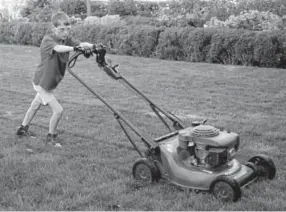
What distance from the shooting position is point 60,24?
5.08 m

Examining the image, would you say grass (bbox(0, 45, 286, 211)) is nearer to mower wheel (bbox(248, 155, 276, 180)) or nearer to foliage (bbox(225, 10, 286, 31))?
mower wheel (bbox(248, 155, 276, 180))

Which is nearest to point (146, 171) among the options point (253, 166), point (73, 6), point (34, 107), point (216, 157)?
point (216, 157)

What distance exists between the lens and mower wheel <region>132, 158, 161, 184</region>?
411 centimetres

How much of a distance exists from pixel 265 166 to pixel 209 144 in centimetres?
80

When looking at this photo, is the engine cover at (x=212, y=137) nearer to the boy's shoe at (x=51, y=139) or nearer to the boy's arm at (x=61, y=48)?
the boy's arm at (x=61, y=48)

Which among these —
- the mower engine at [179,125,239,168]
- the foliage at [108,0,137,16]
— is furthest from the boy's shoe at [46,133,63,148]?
the foliage at [108,0,137,16]

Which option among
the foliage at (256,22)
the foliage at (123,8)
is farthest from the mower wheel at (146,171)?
the foliage at (123,8)

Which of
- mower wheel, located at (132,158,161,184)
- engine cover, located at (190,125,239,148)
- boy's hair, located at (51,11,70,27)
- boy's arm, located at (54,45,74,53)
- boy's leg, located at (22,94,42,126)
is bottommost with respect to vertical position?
mower wheel, located at (132,158,161,184)

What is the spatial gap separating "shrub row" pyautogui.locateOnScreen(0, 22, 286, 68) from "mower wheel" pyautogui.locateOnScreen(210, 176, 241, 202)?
21.5ft

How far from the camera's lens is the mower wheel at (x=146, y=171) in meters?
4.11

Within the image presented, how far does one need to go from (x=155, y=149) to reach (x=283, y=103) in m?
3.63

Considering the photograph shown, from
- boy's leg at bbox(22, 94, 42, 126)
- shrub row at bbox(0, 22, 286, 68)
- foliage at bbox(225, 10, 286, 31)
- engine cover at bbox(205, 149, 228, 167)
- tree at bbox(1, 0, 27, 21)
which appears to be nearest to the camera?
engine cover at bbox(205, 149, 228, 167)

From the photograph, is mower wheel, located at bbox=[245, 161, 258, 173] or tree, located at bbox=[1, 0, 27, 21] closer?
mower wheel, located at bbox=[245, 161, 258, 173]

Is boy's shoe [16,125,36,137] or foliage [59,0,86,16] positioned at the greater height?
foliage [59,0,86,16]
